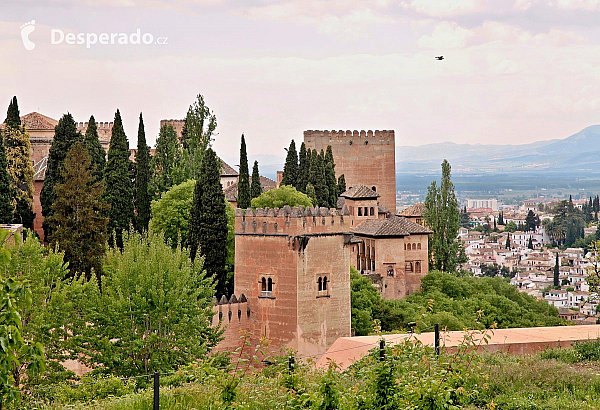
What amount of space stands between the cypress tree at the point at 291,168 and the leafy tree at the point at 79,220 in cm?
1414

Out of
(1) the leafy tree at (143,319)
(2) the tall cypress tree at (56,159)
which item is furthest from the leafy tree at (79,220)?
(1) the leafy tree at (143,319)

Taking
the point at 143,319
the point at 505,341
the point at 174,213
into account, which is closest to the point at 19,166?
the point at 174,213

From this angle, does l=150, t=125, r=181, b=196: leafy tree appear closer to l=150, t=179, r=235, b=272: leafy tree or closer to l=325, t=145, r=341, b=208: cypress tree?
l=150, t=179, r=235, b=272: leafy tree

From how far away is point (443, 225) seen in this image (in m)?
48.7

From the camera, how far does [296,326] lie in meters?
25.8

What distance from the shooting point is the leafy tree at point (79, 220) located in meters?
28.9

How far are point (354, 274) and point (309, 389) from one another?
23204mm

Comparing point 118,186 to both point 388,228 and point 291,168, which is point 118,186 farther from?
point 388,228

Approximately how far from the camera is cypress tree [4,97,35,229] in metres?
36.7

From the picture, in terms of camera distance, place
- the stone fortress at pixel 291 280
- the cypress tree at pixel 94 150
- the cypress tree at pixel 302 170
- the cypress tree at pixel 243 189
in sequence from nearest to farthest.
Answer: the stone fortress at pixel 291 280 < the cypress tree at pixel 94 150 < the cypress tree at pixel 243 189 < the cypress tree at pixel 302 170

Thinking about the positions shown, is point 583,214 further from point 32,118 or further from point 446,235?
point 32,118

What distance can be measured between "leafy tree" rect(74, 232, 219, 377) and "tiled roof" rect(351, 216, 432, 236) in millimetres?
19095

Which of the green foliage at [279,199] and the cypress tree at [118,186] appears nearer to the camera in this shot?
the cypress tree at [118,186]

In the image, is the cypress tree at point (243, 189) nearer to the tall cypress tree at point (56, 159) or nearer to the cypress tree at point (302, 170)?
the cypress tree at point (302, 170)
